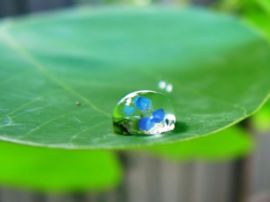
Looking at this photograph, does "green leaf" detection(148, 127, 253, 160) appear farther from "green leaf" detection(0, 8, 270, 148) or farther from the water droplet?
the water droplet

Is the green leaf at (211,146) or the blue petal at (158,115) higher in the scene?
the blue petal at (158,115)

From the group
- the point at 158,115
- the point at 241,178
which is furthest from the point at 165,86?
the point at 241,178

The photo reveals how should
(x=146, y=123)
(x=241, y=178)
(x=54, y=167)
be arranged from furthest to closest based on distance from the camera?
(x=241, y=178), (x=54, y=167), (x=146, y=123)

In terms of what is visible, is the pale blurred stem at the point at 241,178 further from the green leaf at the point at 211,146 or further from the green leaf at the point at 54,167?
the green leaf at the point at 54,167

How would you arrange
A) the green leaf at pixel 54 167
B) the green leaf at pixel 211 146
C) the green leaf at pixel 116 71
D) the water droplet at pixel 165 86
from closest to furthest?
the green leaf at pixel 116 71 < the water droplet at pixel 165 86 < the green leaf at pixel 54 167 < the green leaf at pixel 211 146

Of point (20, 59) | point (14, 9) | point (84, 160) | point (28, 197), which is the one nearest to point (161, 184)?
point (28, 197)

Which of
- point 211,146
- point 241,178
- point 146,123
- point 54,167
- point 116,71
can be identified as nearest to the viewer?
point 146,123

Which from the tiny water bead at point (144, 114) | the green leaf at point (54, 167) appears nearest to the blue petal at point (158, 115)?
the tiny water bead at point (144, 114)

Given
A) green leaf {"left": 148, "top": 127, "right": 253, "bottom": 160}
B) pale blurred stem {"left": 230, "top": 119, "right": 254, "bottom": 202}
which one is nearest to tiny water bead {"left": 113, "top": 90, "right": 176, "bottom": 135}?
green leaf {"left": 148, "top": 127, "right": 253, "bottom": 160}

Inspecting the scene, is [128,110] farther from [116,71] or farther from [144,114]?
[116,71]
